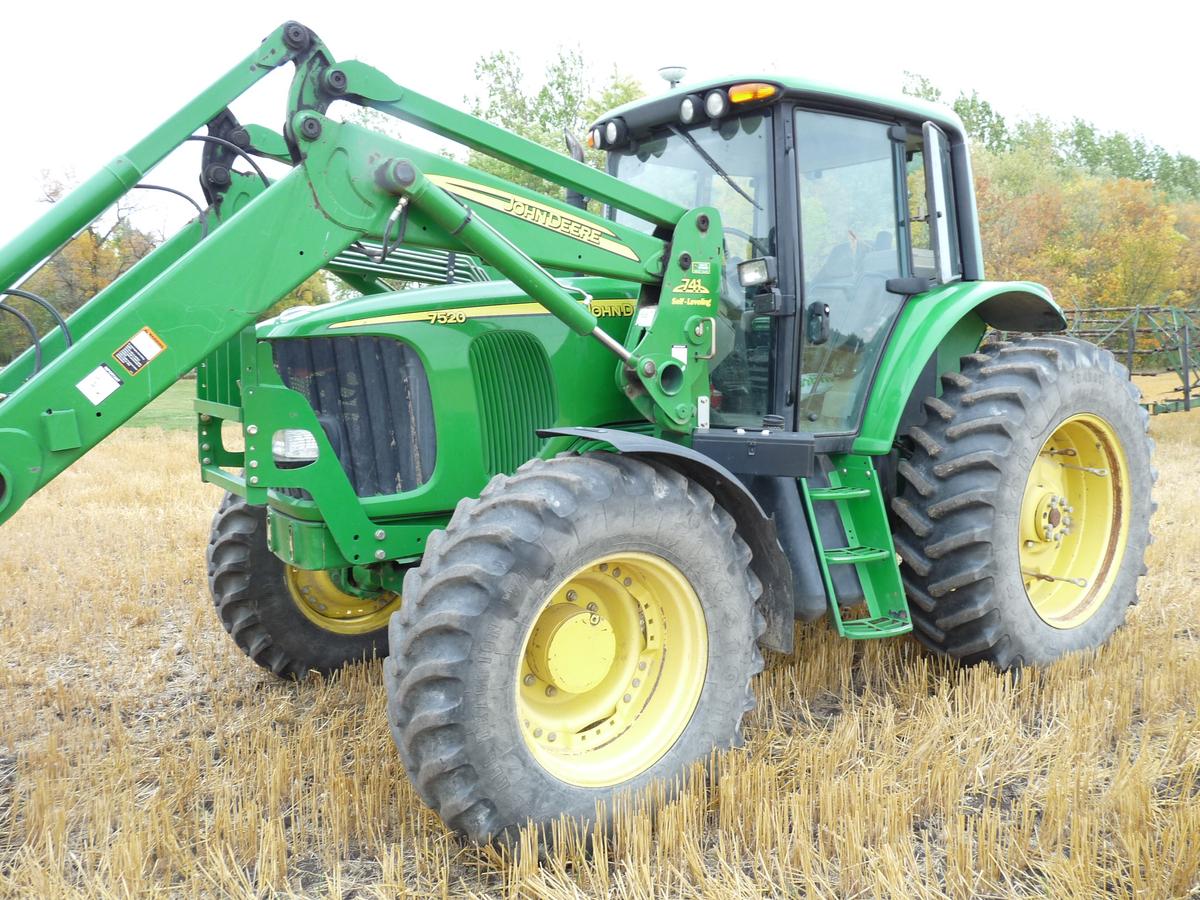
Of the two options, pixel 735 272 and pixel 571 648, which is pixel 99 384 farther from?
pixel 735 272

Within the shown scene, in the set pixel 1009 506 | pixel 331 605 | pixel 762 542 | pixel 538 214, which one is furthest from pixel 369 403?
pixel 1009 506

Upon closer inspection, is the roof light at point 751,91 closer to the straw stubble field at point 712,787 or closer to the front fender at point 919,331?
the front fender at point 919,331

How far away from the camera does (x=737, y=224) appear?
3.97m

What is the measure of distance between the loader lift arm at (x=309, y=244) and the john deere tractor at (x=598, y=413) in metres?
0.01

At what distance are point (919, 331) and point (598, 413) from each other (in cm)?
140

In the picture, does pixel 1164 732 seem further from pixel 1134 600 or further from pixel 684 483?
pixel 684 483

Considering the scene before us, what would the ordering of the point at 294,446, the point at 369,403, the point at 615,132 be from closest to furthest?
1. the point at 294,446
2. the point at 369,403
3. the point at 615,132

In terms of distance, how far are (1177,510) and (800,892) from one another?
6.29 m

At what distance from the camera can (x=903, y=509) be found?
4.03m

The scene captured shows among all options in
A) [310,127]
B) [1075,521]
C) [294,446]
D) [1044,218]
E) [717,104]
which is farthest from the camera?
[1044,218]

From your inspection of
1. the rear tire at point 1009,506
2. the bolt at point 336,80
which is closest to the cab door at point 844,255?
the rear tire at point 1009,506

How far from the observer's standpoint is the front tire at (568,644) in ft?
8.88

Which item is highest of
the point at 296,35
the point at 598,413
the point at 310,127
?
the point at 296,35

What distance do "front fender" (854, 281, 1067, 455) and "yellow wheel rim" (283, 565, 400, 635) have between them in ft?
7.26
